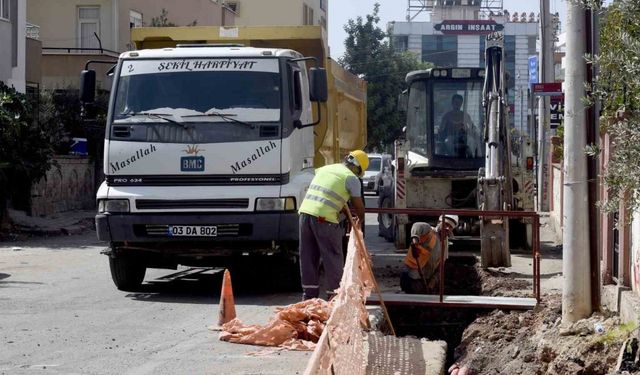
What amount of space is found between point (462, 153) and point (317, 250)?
9.18 meters

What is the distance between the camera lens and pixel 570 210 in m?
9.61

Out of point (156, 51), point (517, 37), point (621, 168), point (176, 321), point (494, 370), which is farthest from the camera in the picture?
point (517, 37)

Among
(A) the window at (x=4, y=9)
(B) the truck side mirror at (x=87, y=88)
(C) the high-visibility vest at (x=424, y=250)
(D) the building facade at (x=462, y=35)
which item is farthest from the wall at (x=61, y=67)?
(D) the building facade at (x=462, y=35)

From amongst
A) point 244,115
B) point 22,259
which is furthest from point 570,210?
point 22,259

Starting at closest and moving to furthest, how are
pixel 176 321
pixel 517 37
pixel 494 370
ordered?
pixel 494 370
pixel 176 321
pixel 517 37

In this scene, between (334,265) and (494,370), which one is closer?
(494,370)

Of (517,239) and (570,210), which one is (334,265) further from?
(517,239)

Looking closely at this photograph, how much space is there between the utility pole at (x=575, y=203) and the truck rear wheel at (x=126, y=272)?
18.6 feet

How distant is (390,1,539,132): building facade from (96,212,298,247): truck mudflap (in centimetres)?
7045

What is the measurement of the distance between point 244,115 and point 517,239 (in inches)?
314

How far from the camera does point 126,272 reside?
1330 centimetres

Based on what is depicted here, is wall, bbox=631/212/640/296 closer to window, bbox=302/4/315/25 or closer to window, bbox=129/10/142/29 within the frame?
window, bbox=129/10/142/29

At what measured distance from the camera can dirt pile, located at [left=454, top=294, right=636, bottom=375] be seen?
8289mm

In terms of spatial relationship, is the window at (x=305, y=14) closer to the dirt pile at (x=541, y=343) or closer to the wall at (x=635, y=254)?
the dirt pile at (x=541, y=343)
